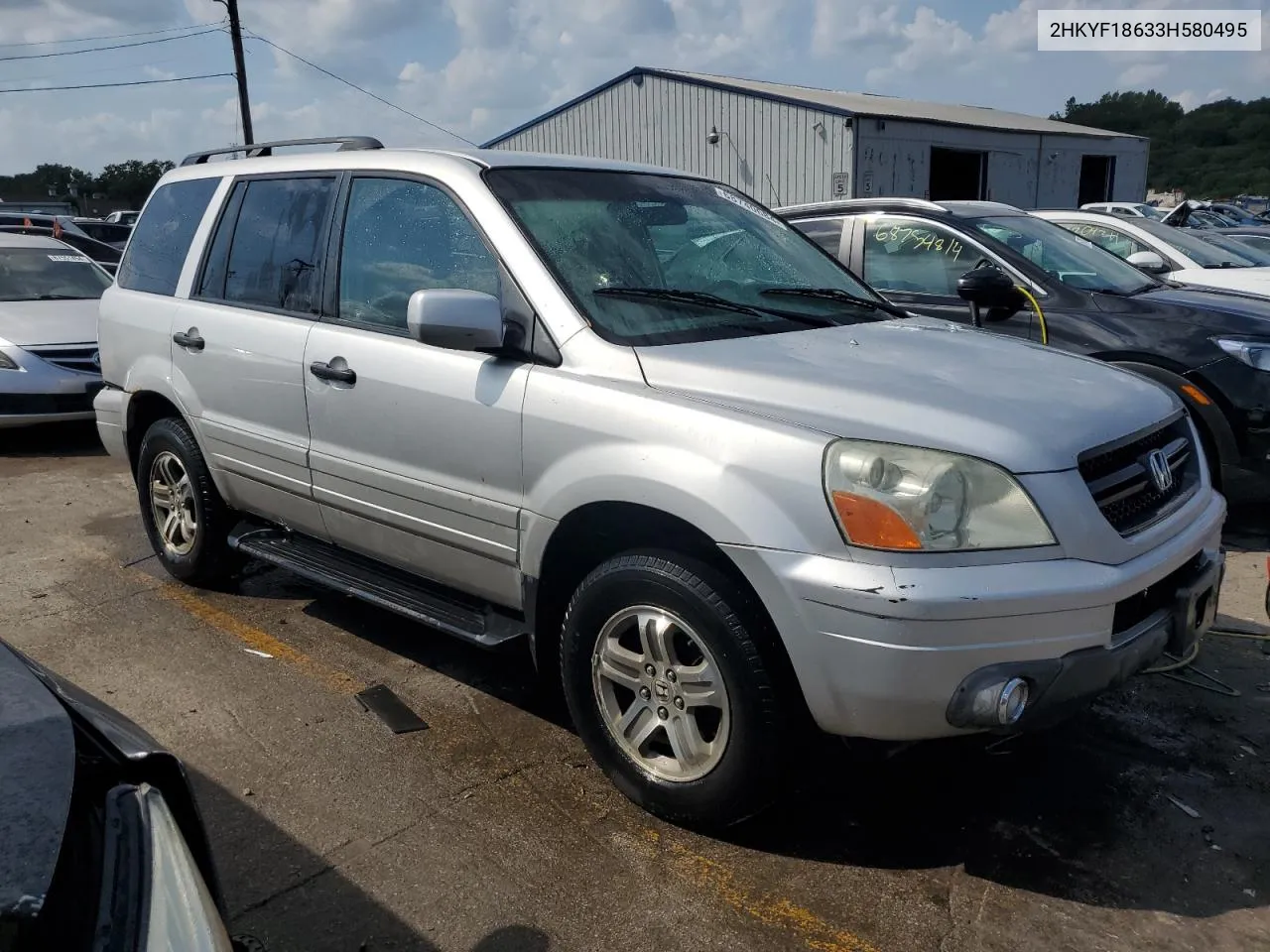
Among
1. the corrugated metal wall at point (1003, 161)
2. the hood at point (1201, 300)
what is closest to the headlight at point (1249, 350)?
the hood at point (1201, 300)

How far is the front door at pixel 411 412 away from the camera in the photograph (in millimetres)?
3363

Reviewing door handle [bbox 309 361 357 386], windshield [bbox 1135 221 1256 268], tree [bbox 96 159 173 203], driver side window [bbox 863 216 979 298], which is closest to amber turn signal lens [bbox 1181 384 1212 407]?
driver side window [bbox 863 216 979 298]

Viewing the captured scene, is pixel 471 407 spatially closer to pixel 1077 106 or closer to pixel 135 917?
pixel 135 917

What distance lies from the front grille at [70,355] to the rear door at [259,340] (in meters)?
4.55

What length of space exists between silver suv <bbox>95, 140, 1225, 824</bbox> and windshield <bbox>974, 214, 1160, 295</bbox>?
264 centimetres

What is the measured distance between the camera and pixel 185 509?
16.6 ft

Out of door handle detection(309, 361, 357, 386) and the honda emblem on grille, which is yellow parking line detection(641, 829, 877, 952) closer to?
the honda emblem on grille

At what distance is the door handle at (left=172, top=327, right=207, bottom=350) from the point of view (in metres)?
4.55

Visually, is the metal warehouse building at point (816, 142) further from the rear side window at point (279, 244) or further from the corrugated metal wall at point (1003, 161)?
the rear side window at point (279, 244)

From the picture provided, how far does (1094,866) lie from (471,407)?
7.27 feet

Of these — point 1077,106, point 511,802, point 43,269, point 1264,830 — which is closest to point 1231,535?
point 1264,830

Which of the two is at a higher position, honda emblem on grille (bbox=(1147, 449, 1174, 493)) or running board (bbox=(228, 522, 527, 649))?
honda emblem on grille (bbox=(1147, 449, 1174, 493))

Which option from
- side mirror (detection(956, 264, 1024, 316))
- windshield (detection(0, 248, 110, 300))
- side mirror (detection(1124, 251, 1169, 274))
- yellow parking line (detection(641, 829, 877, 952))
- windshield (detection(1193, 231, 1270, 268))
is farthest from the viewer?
windshield (detection(1193, 231, 1270, 268))

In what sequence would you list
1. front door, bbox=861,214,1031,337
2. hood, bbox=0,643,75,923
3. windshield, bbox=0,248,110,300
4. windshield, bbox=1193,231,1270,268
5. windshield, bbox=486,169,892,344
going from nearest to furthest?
hood, bbox=0,643,75,923 → windshield, bbox=486,169,892,344 → front door, bbox=861,214,1031,337 → windshield, bbox=0,248,110,300 → windshield, bbox=1193,231,1270,268
